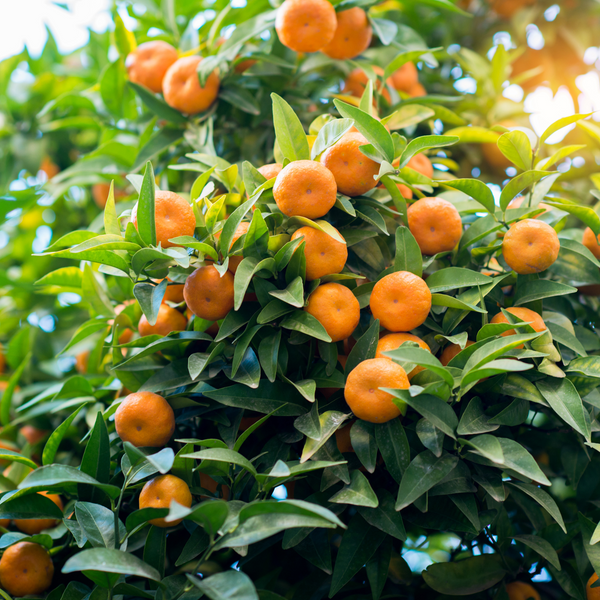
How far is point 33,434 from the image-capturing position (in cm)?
123

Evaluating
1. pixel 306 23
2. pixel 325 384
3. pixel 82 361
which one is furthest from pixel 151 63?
pixel 325 384

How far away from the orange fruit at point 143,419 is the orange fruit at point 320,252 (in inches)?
12.6

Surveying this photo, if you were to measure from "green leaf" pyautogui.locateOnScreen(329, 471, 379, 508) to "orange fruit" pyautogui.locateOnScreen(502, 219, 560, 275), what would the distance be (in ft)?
1.39

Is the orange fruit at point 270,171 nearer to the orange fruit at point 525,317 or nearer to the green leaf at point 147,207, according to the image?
the green leaf at point 147,207

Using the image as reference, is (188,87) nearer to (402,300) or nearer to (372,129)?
(372,129)

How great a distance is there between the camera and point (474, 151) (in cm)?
138

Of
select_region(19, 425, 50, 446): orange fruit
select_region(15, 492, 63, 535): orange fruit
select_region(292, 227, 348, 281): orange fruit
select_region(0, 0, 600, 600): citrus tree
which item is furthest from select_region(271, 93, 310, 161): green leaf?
select_region(19, 425, 50, 446): orange fruit

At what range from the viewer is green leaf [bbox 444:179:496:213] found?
0.83 m

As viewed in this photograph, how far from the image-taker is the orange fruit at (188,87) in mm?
1083

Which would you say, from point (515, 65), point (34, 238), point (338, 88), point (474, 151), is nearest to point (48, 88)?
point (34, 238)

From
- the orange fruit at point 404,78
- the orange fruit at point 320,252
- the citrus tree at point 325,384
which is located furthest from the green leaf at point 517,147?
the orange fruit at point 404,78

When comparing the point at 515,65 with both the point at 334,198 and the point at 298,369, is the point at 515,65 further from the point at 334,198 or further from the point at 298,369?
the point at 298,369

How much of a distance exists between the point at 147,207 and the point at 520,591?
0.86 m

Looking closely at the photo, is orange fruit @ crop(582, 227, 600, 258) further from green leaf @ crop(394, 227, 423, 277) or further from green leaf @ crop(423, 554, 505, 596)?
green leaf @ crop(423, 554, 505, 596)
